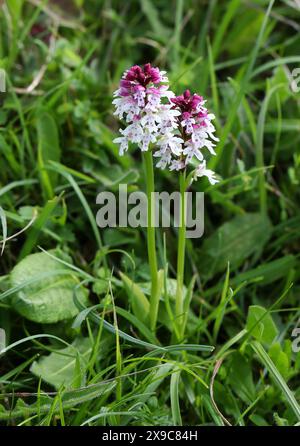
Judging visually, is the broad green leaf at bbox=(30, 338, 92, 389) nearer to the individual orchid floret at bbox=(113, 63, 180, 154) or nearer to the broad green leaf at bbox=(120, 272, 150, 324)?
the broad green leaf at bbox=(120, 272, 150, 324)

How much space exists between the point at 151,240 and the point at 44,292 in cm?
38

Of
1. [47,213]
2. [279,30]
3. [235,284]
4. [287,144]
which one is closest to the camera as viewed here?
[47,213]

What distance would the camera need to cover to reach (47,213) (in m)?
1.86

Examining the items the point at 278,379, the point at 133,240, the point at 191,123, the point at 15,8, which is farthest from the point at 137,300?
the point at 15,8

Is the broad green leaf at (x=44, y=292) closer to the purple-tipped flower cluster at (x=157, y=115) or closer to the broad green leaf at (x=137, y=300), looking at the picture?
the broad green leaf at (x=137, y=300)

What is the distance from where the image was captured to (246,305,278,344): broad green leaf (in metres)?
1.75

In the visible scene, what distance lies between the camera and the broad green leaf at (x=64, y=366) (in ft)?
5.39

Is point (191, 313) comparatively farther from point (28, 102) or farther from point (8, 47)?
point (8, 47)

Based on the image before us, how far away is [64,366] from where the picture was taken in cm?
173

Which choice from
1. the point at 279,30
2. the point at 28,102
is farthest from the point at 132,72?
the point at 279,30

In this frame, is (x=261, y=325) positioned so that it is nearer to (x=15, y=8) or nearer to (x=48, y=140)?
(x=48, y=140)

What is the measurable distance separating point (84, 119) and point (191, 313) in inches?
32.2

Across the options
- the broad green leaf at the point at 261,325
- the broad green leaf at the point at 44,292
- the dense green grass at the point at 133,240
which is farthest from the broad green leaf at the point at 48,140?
the broad green leaf at the point at 261,325

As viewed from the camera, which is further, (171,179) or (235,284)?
(171,179)
